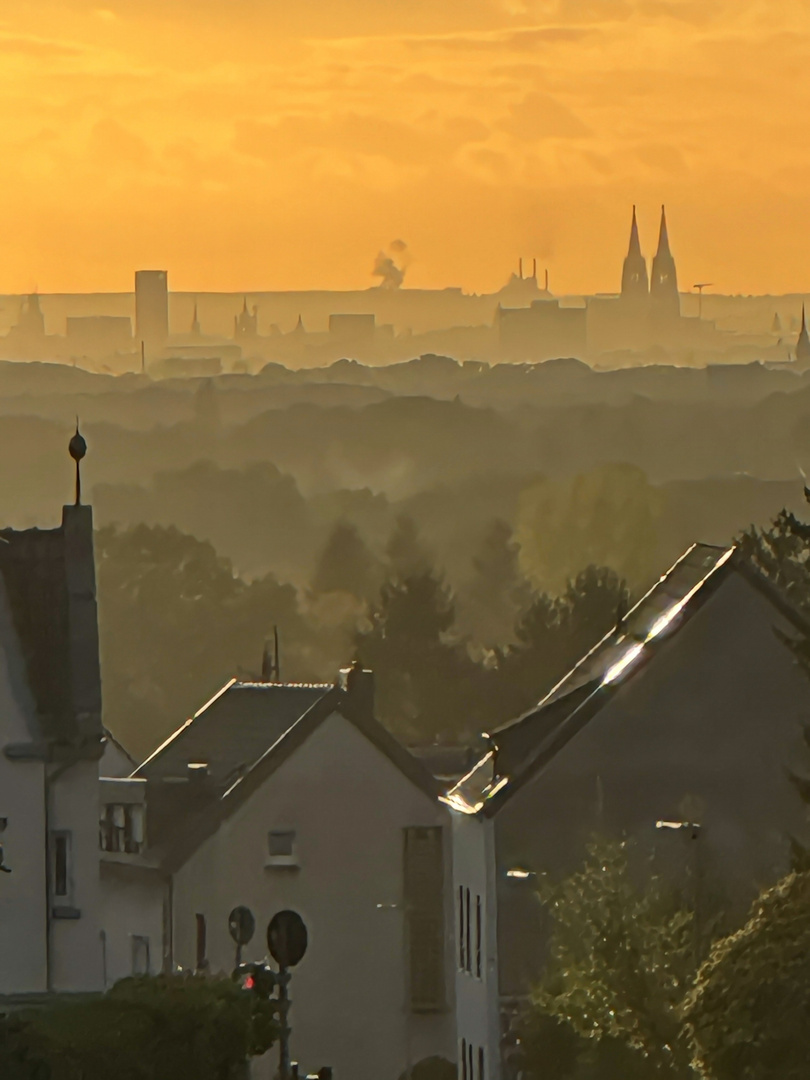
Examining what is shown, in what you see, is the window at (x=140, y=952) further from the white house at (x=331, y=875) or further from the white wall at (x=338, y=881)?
the white wall at (x=338, y=881)

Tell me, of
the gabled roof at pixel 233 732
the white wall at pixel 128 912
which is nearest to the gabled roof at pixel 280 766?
the white wall at pixel 128 912

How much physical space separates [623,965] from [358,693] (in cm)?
1809

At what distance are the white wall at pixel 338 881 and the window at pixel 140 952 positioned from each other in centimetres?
92

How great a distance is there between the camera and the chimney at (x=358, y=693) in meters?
70.8

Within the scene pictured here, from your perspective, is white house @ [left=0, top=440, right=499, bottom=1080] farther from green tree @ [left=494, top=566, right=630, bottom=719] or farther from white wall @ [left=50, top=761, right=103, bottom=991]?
green tree @ [left=494, top=566, right=630, bottom=719]

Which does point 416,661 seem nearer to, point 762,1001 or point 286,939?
point 762,1001

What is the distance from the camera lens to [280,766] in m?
70.0

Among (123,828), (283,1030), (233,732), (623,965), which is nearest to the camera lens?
(283,1030)

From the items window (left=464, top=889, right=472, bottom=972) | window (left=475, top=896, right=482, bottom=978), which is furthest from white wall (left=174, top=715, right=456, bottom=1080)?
window (left=475, top=896, right=482, bottom=978)

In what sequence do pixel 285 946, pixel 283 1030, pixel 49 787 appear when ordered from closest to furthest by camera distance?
pixel 283 1030, pixel 285 946, pixel 49 787

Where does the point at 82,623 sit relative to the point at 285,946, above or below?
above

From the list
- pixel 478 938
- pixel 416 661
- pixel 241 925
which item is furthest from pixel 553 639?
pixel 241 925

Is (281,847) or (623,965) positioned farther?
(281,847)

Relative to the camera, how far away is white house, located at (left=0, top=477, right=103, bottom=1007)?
153 ft
